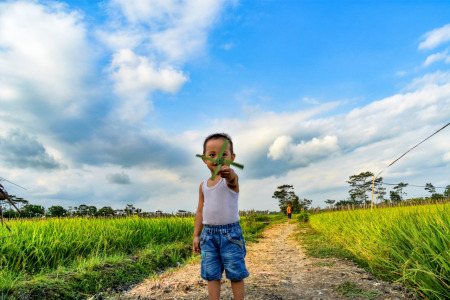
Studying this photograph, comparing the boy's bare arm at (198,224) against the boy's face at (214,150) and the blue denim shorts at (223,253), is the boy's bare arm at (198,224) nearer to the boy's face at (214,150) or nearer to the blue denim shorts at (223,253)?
the blue denim shorts at (223,253)

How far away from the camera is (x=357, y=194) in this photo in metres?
63.6

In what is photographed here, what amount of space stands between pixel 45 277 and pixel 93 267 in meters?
0.75

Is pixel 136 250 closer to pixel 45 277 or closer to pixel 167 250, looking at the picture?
pixel 167 250

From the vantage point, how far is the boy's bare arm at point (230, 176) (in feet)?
8.17

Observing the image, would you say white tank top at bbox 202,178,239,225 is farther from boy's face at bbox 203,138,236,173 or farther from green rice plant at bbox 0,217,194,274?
green rice plant at bbox 0,217,194,274

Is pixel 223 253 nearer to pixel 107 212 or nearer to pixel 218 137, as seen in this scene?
pixel 218 137

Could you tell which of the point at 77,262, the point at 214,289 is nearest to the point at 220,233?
the point at 214,289

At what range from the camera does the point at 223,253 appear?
114 inches

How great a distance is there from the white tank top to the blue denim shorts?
73 millimetres

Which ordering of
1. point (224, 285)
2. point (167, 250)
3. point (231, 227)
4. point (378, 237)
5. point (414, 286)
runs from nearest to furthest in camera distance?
point (231, 227), point (414, 286), point (224, 285), point (378, 237), point (167, 250)

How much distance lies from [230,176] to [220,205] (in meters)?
0.46

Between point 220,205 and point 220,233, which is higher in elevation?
point 220,205

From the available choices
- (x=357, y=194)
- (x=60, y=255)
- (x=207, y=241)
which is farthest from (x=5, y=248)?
(x=357, y=194)

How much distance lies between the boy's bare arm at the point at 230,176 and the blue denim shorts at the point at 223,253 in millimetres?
408
